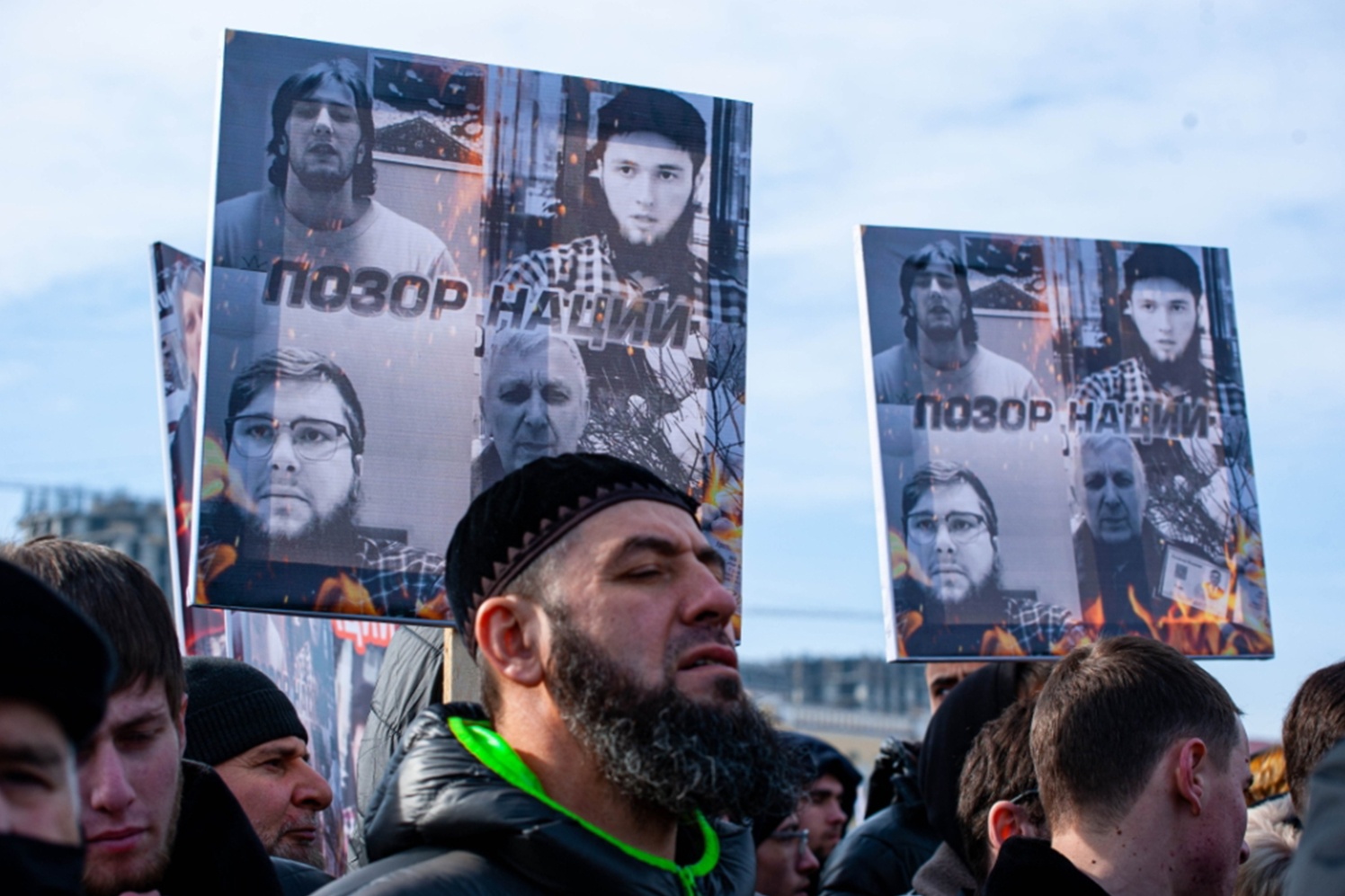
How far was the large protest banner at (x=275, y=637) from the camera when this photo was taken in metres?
4.78

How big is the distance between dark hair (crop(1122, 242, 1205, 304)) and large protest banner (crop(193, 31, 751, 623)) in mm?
1522

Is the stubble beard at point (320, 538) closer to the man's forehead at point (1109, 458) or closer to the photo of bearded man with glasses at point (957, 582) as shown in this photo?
the photo of bearded man with glasses at point (957, 582)

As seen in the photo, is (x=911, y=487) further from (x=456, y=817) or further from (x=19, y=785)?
(x=19, y=785)

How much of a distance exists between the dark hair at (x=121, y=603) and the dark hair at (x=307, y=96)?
4.20ft

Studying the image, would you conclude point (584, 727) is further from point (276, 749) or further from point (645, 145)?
point (645, 145)

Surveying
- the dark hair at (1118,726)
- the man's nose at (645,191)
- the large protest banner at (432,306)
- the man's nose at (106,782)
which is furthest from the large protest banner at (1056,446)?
the man's nose at (106,782)

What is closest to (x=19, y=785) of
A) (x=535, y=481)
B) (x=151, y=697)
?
(x=151, y=697)

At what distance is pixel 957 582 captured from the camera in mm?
4367

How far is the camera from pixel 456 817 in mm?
2287

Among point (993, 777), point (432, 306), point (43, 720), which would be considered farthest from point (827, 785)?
point (43, 720)

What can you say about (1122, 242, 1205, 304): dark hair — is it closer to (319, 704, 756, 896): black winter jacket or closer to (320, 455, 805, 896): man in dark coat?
(320, 455, 805, 896): man in dark coat

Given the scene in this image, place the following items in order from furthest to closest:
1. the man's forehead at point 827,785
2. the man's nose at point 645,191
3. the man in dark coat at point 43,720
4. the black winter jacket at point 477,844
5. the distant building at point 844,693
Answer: the distant building at point 844,693
the man's forehead at point 827,785
the man's nose at point 645,191
the black winter jacket at point 477,844
the man in dark coat at point 43,720

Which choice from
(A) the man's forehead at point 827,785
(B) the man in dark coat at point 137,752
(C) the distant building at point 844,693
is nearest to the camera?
(B) the man in dark coat at point 137,752

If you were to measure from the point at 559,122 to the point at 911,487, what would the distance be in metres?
1.49
